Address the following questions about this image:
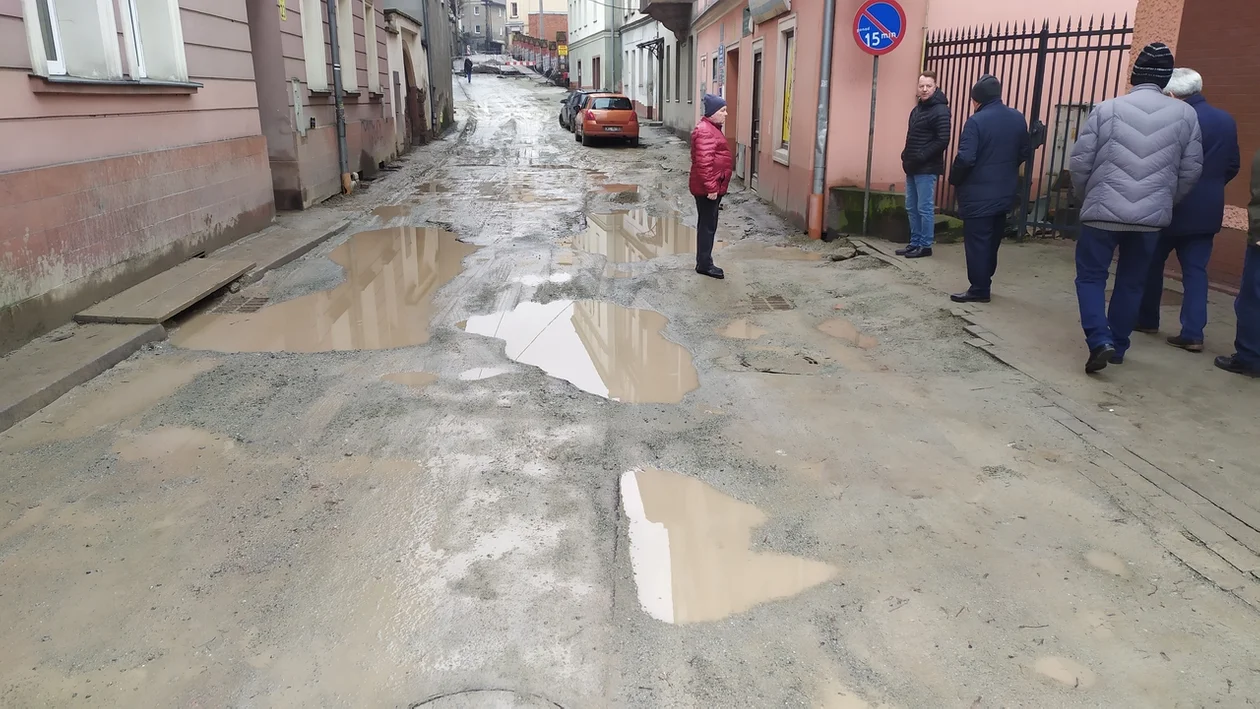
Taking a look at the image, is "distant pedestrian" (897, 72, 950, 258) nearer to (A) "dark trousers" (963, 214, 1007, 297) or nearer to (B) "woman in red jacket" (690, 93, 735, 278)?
(A) "dark trousers" (963, 214, 1007, 297)

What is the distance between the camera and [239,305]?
7.28 metres

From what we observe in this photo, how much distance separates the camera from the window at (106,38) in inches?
257

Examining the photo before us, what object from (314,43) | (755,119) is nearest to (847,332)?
Result: (755,119)

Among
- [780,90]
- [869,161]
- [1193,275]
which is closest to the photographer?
[1193,275]

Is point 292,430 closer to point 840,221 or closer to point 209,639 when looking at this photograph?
point 209,639

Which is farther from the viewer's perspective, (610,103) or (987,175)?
(610,103)

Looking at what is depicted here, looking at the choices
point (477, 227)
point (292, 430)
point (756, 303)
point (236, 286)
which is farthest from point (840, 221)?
point (292, 430)

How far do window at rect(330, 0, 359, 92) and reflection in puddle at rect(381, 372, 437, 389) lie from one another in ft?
36.5

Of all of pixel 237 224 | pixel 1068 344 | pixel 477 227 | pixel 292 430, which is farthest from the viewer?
pixel 477 227

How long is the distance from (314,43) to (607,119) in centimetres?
1082

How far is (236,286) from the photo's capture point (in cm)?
779

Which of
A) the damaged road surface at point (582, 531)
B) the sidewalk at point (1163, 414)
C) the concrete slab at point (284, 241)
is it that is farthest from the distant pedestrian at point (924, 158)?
the concrete slab at point (284, 241)

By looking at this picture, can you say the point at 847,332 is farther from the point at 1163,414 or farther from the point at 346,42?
the point at 346,42

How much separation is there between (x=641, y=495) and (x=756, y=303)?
3.81m
